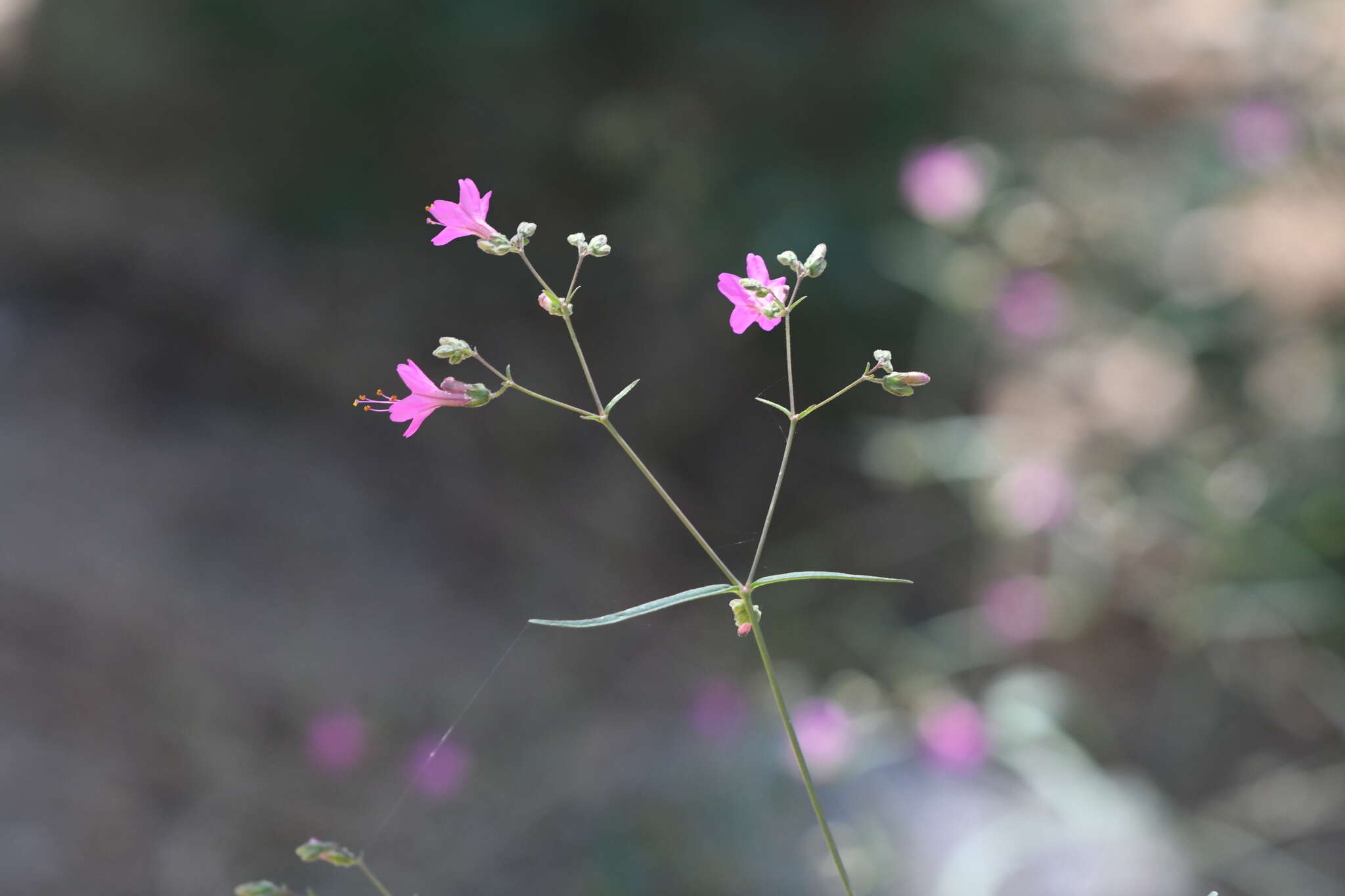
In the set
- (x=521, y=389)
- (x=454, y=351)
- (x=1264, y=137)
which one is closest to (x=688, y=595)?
(x=521, y=389)

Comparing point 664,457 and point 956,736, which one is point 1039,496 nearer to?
point 956,736

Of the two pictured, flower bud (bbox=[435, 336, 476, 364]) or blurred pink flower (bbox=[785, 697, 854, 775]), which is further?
blurred pink flower (bbox=[785, 697, 854, 775])

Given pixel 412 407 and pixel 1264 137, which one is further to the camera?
pixel 1264 137

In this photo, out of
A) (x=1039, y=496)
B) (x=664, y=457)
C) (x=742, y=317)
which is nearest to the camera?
(x=742, y=317)

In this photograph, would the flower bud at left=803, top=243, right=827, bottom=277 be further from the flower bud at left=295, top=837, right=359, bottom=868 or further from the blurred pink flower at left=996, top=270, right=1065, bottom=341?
the blurred pink flower at left=996, top=270, right=1065, bottom=341

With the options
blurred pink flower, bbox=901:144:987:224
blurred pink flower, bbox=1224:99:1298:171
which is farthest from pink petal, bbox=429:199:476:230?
blurred pink flower, bbox=1224:99:1298:171

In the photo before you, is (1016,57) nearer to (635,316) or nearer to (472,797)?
(635,316)
